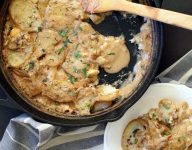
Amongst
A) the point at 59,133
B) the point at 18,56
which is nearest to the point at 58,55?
the point at 18,56

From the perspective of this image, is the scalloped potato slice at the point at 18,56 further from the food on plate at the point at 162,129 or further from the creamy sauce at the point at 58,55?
the food on plate at the point at 162,129

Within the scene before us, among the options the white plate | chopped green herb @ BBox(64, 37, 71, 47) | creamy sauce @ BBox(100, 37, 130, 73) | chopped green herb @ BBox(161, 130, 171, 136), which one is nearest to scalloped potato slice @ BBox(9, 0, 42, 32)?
chopped green herb @ BBox(64, 37, 71, 47)

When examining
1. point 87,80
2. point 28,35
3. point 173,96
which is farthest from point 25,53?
point 173,96

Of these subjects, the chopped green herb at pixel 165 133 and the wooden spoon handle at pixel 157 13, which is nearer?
the wooden spoon handle at pixel 157 13

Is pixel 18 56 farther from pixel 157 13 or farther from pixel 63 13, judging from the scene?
pixel 157 13

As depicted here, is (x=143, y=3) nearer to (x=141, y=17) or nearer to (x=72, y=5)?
(x=141, y=17)

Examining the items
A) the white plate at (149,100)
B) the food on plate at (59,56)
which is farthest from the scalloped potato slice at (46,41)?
the white plate at (149,100)
